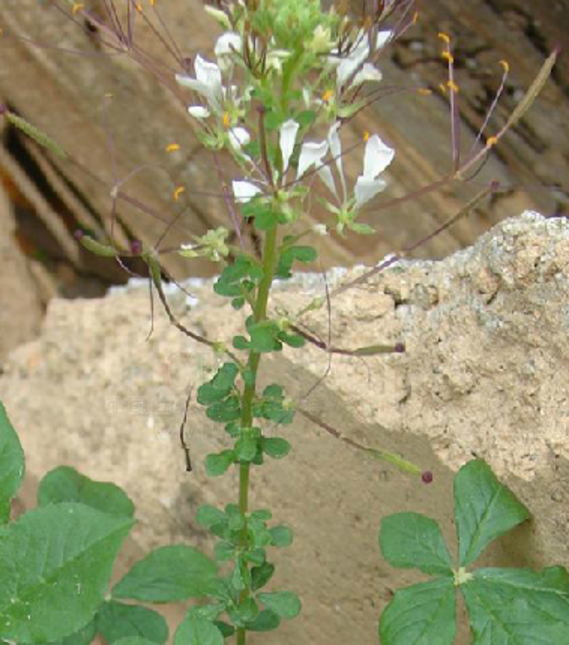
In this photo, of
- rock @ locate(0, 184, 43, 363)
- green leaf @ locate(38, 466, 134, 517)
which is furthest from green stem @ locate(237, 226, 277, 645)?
rock @ locate(0, 184, 43, 363)

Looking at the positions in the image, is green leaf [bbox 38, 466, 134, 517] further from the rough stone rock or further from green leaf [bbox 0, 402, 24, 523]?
green leaf [bbox 0, 402, 24, 523]

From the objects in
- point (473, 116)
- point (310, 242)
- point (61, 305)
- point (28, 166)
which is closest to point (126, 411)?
point (61, 305)

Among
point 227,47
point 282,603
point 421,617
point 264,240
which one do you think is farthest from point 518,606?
point 227,47

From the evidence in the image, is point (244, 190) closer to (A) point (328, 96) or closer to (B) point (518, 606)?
(A) point (328, 96)

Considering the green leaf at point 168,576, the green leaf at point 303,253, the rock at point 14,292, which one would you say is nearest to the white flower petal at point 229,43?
the green leaf at point 303,253

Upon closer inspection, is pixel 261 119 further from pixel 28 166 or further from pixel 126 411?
pixel 28 166

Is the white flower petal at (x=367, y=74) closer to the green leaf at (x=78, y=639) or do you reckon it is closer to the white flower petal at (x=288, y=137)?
the white flower petal at (x=288, y=137)
